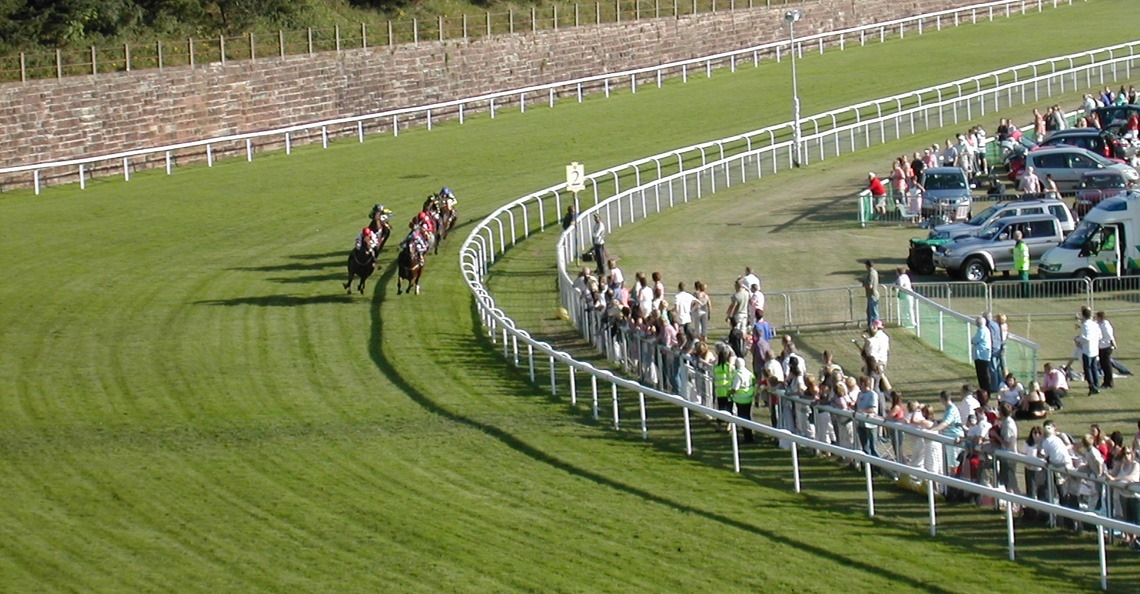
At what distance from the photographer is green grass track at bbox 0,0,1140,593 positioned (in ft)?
48.1

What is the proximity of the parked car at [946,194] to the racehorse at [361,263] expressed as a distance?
1254cm

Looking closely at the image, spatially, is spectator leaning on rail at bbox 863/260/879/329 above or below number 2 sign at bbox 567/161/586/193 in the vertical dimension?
below

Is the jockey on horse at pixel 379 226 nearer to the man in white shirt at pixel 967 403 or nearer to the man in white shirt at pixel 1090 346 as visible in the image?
the man in white shirt at pixel 1090 346

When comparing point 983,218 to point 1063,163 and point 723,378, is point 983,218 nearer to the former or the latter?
point 1063,163

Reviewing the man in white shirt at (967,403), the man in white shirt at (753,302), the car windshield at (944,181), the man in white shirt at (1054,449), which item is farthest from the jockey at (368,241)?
the man in white shirt at (1054,449)

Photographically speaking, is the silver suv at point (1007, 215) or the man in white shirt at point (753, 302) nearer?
the man in white shirt at point (753, 302)

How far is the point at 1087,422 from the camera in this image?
20422 mm


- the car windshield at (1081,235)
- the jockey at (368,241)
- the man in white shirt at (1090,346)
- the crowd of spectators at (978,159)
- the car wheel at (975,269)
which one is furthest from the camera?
the crowd of spectators at (978,159)

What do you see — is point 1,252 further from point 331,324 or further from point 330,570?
point 330,570

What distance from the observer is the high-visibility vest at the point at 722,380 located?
64.1ft

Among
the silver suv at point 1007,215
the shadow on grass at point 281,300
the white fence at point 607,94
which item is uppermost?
the white fence at point 607,94

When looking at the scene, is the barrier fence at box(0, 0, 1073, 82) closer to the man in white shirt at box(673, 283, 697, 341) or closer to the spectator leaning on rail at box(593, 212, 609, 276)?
the spectator leaning on rail at box(593, 212, 609, 276)

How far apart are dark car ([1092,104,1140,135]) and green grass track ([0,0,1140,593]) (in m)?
16.1

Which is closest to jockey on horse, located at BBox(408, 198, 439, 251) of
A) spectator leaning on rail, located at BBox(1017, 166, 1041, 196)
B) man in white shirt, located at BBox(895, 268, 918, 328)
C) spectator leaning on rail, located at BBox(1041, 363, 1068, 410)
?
man in white shirt, located at BBox(895, 268, 918, 328)
